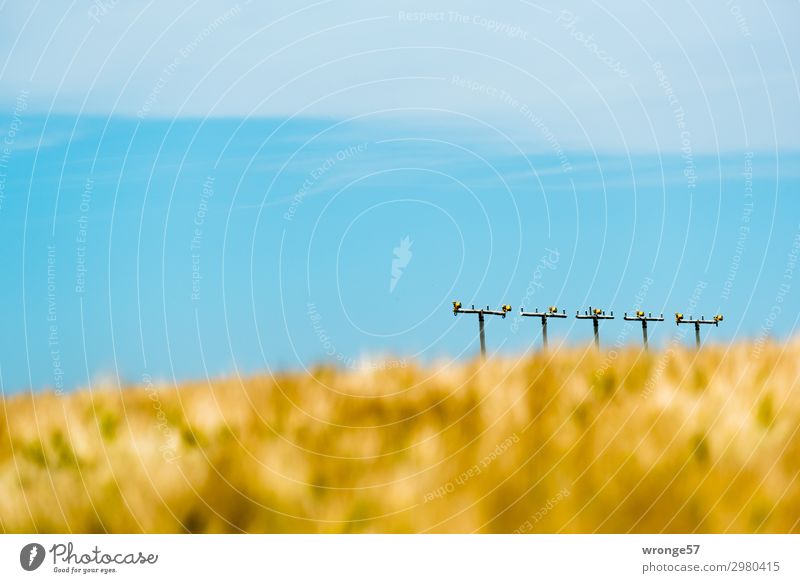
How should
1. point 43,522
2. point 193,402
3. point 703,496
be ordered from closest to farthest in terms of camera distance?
point 703,496
point 43,522
point 193,402

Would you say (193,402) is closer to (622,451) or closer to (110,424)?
(110,424)

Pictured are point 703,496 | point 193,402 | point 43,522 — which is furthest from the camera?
point 193,402

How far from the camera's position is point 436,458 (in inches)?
252

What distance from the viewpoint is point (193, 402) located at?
7.18 m

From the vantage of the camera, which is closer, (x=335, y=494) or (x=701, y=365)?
(x=335, y=494)

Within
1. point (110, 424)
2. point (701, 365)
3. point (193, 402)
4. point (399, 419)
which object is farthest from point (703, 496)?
point (110, 424)

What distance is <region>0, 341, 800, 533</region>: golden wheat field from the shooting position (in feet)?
20.8

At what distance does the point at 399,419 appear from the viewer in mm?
6645

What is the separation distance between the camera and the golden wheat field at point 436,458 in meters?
6.33
